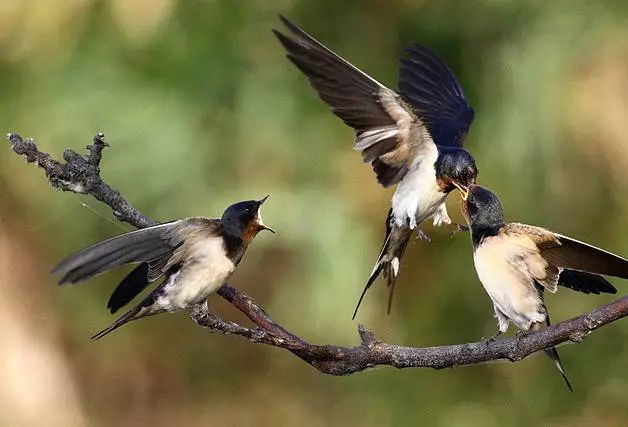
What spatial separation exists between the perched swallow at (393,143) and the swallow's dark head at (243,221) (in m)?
0.35

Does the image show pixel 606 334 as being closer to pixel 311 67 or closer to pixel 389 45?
pixel 389 45

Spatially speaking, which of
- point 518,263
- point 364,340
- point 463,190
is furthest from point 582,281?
point 364,340

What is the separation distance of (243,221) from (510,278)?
43 centimetres

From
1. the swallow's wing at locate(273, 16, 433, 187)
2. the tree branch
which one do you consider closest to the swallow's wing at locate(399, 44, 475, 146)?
the swallow's wing at locate(273, 16, 433, 187)

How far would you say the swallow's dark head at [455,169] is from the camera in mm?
1896

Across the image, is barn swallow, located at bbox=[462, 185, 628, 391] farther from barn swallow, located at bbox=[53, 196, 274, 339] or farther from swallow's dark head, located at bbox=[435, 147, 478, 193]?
barn swallow, located at bbox=[53, 196, 274, 339]

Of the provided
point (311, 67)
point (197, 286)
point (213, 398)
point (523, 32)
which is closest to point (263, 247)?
point (213, 398)

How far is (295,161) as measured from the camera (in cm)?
395

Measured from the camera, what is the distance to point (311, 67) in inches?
82.3

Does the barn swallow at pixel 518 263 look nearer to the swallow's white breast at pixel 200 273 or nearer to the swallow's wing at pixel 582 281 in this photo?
the swallow's wing at pixel 582 281

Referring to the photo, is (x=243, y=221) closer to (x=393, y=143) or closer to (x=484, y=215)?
(x=484, y=215)

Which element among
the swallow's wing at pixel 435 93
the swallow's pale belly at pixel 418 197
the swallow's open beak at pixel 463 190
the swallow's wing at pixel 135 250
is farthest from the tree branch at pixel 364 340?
the swallow's wing at pixel 435 93

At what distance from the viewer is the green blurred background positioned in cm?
386

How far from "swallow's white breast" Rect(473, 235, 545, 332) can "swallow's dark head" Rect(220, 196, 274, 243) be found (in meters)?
0.34
